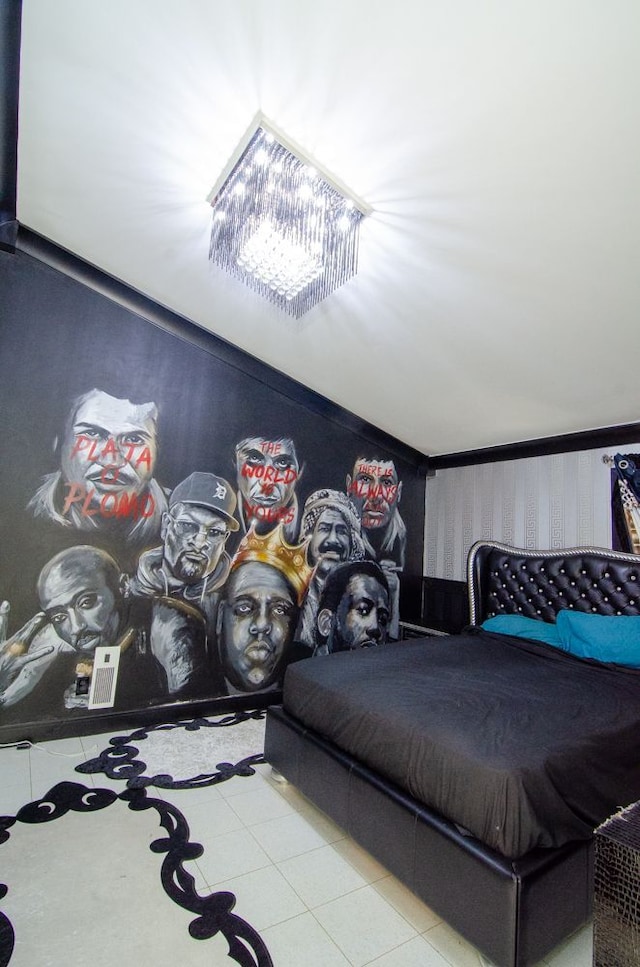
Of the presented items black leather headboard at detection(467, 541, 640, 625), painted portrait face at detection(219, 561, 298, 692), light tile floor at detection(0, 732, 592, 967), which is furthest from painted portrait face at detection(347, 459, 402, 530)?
light tile floor at detection(0, 732, 592, 967)

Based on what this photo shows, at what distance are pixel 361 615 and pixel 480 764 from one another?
2.72 meters

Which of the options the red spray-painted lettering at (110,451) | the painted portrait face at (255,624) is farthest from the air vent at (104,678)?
the red spray-painted lettering at (110,451)

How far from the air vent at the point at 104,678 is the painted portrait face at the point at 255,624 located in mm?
755

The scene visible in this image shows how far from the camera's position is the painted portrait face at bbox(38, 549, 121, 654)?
2838 mm

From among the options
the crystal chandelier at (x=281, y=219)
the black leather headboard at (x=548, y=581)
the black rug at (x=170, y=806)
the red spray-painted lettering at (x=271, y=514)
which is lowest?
the black rug at (x=170, y=806)

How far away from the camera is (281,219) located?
6.56 ft

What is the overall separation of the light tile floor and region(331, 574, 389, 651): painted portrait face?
1819 mm

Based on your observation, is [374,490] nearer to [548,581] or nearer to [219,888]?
[548,581]

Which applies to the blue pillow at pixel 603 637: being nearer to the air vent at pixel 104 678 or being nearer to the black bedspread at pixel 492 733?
the black bedspread at pixel 492 733

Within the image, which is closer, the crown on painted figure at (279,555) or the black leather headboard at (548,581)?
the black leather headboard at (548,581)

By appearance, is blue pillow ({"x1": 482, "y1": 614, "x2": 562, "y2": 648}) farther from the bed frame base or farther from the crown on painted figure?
the bed frame base

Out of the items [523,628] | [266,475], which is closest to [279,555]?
[266,475]

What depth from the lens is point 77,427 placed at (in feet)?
9.71

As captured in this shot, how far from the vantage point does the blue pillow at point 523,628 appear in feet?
10.9
